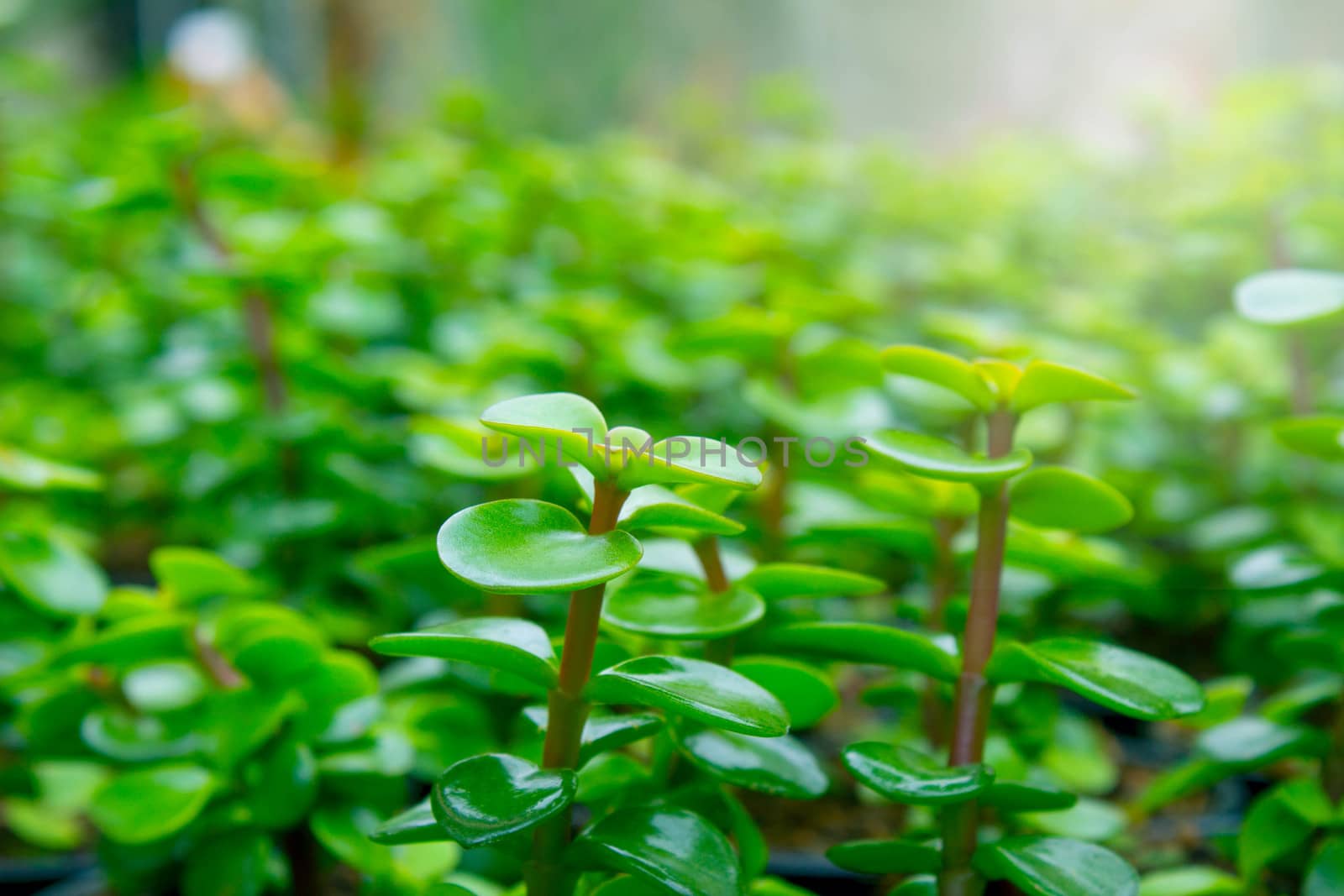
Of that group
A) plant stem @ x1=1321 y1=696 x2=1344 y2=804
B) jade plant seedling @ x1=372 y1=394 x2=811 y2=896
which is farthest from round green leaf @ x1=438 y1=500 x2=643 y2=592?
plant stem @ x1=1321 y1=696 x2=1344 y2=804

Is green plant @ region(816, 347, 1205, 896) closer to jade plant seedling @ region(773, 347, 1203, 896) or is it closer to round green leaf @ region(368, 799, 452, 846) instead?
jade plant seedling @ region(773, 347, 1203, 896)

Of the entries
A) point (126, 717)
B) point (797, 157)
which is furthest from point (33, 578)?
point (797, 157)

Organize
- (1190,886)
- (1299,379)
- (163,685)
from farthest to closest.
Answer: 1. (1299,379)
2. (163,685)
3. (1190,886)

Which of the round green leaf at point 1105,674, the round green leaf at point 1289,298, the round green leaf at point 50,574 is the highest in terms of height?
A: the round green leaf at point 1289,298

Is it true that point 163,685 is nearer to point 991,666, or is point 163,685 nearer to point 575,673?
point 575,673

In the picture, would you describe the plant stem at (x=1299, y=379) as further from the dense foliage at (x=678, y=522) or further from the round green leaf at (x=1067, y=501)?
the round green leaf at (x=1067, y=501)

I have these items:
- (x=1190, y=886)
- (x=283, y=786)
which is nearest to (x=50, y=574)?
(x=283, y=786)

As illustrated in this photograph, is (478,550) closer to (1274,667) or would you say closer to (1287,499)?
(1274,667)

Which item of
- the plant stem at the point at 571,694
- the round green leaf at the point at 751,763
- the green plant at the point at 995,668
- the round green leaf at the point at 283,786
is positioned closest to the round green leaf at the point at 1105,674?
the green plant at the point at 995,668

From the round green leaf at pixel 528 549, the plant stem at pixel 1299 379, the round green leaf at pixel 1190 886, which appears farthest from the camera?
the plant stem at pixel 1299 379
